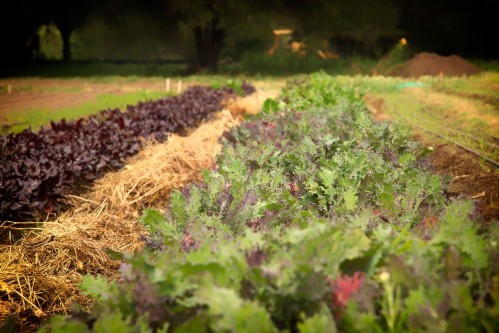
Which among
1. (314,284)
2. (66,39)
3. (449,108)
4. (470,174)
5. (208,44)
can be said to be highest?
(314,284)

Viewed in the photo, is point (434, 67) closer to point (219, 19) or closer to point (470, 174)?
point (219, 19)

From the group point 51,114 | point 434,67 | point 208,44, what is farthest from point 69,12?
point 434,67

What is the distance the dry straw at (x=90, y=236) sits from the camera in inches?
160

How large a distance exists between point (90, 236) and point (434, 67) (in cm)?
2998

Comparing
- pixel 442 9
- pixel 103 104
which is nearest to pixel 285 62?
pixel 442 9

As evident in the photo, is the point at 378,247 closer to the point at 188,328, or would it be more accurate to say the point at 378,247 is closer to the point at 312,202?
the point at 188,328

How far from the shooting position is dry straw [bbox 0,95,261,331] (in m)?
4.07

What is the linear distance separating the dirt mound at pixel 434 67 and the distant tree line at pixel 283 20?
939cm

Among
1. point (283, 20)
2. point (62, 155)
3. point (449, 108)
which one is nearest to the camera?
point (62, 155)

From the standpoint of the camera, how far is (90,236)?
523cm

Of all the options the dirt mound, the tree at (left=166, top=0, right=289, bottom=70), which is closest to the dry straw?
the dirt mound

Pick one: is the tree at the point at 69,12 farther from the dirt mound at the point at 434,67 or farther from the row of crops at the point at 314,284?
the row of crops at the point at 314,284

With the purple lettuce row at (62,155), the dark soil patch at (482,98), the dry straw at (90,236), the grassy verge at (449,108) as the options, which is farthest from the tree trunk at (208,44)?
the dry straw at (90,236)

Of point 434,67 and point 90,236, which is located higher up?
point 434,67
